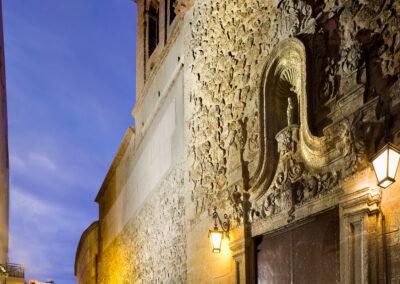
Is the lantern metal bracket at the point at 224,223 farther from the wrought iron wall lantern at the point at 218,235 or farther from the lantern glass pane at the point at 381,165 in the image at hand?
the lantern glass pane at the point at 381,165

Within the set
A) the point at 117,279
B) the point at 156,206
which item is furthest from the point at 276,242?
the point at 117,279

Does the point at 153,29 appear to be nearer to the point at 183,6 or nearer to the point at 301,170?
the point at 183,6

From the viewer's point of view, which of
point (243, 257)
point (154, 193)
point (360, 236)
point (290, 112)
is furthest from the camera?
point (154, 193)

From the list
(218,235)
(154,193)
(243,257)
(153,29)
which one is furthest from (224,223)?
(153,29)

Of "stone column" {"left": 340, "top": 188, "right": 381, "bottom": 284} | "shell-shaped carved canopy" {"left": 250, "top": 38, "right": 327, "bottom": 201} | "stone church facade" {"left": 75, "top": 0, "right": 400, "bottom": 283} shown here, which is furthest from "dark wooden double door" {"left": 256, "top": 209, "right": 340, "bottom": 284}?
"shell-shaped carved canopy" {"left": 250, "top": 38, "right": 327, "bottom": 201}

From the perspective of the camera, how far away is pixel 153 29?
18219 millimetres

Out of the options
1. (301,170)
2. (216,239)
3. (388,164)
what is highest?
(301,170)

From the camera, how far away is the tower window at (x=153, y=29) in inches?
704

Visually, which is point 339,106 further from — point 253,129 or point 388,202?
point 253,129

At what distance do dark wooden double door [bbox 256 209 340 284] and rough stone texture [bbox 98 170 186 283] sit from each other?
3.32 metres

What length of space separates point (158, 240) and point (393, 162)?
8.76m

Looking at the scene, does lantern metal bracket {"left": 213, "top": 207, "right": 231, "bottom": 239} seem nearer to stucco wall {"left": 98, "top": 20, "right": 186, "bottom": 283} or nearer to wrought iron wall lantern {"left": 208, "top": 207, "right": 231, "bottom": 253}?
wrought iron wall lantern {"left": 208, "top": 207, "right": 231, "bottom": 253}

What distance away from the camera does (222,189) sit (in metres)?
9.46

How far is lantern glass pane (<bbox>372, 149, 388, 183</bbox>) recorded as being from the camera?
A: 5.08m
